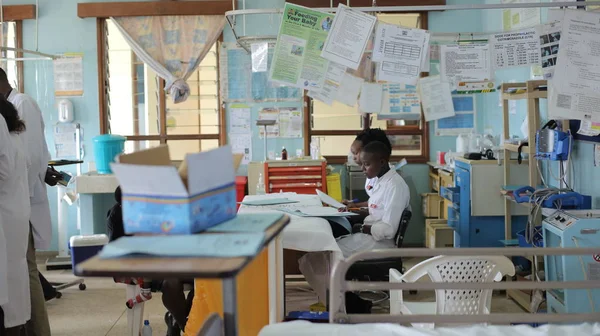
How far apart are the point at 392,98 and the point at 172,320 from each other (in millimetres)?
3980

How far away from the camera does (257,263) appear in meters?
3.08

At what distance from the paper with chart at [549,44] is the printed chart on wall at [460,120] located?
3.54m

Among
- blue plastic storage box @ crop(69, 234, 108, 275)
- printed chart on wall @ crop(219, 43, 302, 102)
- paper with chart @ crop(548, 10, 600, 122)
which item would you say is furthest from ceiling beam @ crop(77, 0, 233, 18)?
paper with chart @ crop(548, 10, 600, 122)

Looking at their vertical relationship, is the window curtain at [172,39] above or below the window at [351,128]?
above

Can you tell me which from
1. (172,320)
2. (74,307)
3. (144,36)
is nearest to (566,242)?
(172,320)

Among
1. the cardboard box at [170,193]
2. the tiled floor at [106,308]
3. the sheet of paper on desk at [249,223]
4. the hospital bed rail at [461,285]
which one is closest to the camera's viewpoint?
the cardboard box at [170,193]

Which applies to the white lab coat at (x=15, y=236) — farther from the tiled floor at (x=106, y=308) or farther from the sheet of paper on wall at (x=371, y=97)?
the sheet of paper on wall at (x=371, y=97)

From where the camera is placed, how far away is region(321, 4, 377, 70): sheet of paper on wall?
402 cm

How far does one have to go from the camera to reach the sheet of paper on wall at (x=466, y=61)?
4219 millimetres

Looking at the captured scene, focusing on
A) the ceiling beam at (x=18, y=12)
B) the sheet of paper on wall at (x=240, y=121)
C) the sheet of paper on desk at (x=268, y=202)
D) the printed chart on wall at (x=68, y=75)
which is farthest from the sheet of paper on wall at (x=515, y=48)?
the ceiling beam at (x=18, y=12)

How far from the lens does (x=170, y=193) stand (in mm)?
1761

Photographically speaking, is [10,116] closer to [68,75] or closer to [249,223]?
[249,223]

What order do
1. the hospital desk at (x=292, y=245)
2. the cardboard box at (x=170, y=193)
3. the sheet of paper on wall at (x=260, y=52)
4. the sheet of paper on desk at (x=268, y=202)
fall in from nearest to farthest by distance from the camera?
1. the cardboard box at (x=170, y=193)
2. the hospital desk at (x=292, y=245)
3. the sheet of paper on desk at (x=268, y=202)
4. the sheet of paper on wall at (x=260, y=52)

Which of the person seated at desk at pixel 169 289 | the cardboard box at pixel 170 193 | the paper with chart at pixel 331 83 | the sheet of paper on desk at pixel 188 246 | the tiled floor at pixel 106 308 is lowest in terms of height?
the tiled floor at pixel 106 308
